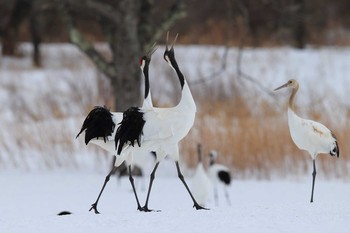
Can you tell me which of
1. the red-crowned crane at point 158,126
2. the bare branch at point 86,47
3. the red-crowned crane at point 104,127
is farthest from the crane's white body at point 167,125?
the bare branch at point 86,47

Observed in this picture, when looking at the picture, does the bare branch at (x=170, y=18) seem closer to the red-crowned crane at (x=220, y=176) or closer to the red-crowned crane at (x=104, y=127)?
the red-crowned crane at (x=220, y=176)

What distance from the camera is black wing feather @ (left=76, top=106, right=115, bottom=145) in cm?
569

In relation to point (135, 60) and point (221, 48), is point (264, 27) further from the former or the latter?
point (135, 60)

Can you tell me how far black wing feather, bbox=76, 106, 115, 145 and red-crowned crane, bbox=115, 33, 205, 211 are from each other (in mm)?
233

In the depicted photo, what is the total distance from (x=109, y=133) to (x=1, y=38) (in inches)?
646

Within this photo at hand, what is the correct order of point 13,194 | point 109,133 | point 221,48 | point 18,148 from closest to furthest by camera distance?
point 109,133 < point 13,194 < point 18,148 < point 221,48

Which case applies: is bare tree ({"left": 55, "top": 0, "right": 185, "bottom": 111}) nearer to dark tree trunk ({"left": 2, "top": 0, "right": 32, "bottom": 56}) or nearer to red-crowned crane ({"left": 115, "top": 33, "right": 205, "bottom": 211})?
red-crowned crane ({"left": 115, "top": 33, "right": 205, "bottom": 211})

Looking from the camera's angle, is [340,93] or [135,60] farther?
[340,93]

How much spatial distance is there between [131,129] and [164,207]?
2.76m

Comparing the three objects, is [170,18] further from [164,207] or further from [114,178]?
[164,207]

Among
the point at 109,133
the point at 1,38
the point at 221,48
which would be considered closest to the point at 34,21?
the point at 1,38

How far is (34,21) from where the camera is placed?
20.8 meters

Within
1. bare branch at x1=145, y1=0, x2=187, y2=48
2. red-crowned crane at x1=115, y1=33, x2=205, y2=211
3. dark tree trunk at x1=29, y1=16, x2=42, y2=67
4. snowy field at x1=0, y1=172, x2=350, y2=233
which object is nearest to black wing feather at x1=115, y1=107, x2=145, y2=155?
red-crowned crane at x1=115, y1=33, x2=205, y2=211

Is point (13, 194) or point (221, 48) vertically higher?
point (221, 48)
